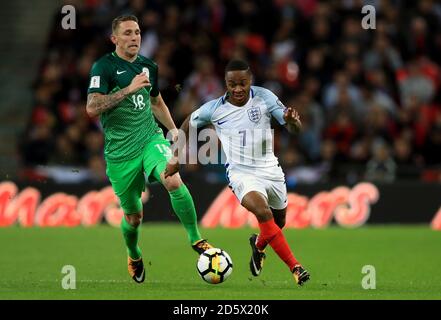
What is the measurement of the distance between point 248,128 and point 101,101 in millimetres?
1422

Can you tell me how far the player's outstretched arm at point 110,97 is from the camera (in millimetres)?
9914

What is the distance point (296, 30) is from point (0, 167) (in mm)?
5992

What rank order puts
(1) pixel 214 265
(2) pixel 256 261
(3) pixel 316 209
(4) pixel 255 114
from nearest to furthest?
1. (1) pixel 214 265
2. (4) pixel 255 114
3. (2) pixel 256 261
4. (3) pixel 316 209

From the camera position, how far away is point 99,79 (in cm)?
1026

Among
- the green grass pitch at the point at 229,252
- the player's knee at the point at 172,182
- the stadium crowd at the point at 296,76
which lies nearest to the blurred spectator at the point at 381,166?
the stadium crowd at the point at 296,76

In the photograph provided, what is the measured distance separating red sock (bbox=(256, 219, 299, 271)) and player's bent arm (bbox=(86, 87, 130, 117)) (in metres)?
1.74

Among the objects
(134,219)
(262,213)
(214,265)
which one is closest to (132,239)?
(134,219)

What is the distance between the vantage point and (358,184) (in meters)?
18.4

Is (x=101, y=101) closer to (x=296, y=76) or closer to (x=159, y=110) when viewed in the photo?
(x=159, y=110)

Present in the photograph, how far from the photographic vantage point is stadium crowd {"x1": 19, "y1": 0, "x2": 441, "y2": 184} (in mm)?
18969

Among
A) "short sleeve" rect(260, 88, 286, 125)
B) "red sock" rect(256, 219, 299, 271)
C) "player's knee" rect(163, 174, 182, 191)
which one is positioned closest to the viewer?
"red sock" rect(256, 219, 299, 271)

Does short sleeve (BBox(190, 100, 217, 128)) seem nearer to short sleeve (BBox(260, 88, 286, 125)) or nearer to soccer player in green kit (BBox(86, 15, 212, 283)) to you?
soccer player in green kit (BBox(86, 15, 212, 283))

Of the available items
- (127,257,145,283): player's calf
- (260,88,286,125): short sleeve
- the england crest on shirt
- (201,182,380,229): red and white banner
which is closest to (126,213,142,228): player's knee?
(127,257,145,283): player's calf
